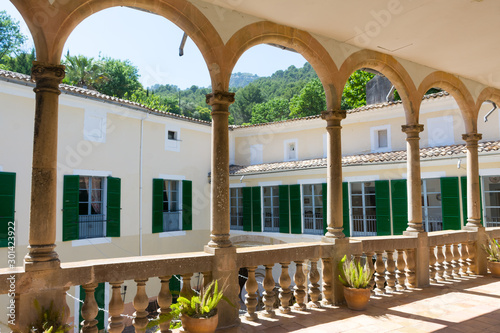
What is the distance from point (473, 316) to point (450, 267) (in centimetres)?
217

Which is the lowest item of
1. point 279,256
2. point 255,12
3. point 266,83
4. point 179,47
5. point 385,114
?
point 279,256

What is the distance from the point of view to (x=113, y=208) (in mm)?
12766

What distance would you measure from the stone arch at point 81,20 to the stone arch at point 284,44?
0.16 meters

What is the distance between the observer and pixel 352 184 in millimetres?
14594

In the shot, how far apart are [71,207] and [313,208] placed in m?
8.84

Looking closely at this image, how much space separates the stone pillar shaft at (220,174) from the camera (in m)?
3.87

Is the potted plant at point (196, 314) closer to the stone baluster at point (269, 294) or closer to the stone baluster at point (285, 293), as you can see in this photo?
the stone baluster at point (269, 294)

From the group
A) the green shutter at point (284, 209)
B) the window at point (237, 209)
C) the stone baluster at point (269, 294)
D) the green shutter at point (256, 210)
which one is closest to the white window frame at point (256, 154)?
the window at point (237, 209)

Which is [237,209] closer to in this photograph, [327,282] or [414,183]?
[414,183]

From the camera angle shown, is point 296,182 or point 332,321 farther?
point 296,182

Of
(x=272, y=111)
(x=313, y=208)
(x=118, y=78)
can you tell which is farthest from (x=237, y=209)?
(x=272, y=111)

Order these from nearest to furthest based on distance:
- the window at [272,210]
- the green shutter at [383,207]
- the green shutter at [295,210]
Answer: the green shutter at [383,207], the green shutter at [295,210], the window at [272,210]

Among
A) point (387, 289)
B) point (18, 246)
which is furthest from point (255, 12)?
point (18, 246)

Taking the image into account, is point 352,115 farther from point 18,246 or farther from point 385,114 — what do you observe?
point 18,246
